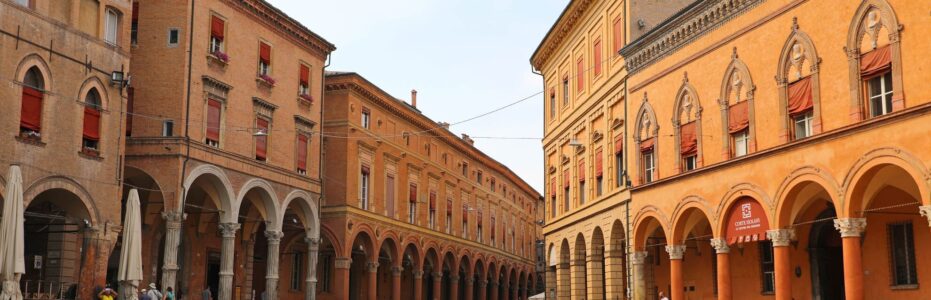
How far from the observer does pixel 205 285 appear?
4003 cm

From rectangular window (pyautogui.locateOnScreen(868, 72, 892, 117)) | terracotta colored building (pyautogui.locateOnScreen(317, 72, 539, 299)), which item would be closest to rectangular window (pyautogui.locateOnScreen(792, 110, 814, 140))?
rectangular window (pyautogui.locateOnScreen(868, 72, 892, 117))

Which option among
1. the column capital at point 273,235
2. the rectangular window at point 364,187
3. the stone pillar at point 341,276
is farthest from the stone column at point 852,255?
the rectangular window at point 364,187

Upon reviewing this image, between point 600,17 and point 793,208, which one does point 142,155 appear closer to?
point 600,17

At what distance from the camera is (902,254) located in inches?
896

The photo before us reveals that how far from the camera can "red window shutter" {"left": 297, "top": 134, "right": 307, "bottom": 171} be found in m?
41.4

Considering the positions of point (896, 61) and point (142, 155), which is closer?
point (896, 61)

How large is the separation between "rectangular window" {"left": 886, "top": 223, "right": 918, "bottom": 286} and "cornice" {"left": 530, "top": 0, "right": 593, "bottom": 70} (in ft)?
53.8

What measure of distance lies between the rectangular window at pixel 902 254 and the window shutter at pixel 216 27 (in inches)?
915

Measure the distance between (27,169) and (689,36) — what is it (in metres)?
18.4

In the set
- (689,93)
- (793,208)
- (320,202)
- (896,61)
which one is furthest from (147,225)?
(896,61)

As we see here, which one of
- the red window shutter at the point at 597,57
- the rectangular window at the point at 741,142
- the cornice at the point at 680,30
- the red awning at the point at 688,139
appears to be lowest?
the rectangular window at the point at 741,142

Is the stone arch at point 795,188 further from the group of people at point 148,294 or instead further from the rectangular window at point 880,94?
the group of people at point 148,294

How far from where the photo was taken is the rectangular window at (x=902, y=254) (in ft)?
73.5

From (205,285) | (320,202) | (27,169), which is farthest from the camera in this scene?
(320,202)
